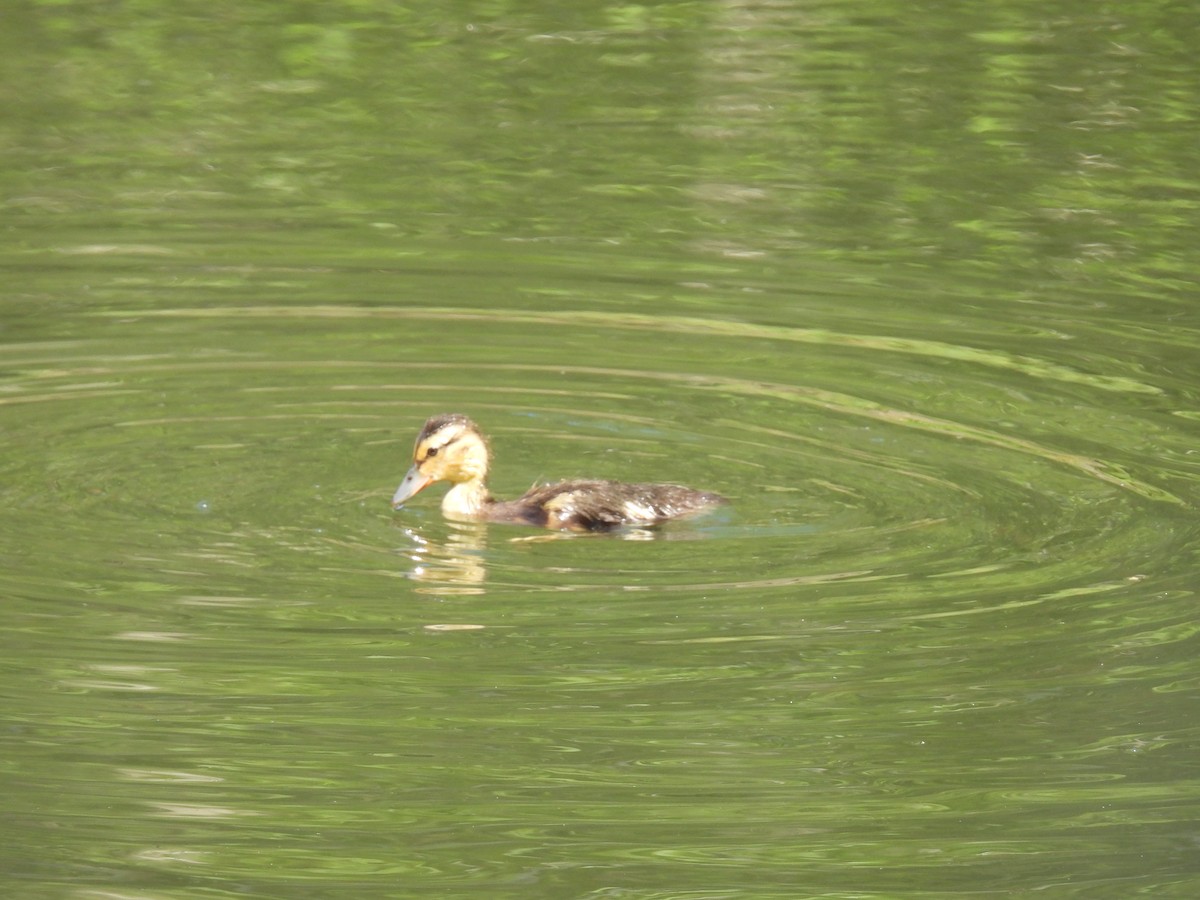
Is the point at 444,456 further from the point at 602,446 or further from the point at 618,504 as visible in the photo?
the point at 602,446

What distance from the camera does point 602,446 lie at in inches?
363

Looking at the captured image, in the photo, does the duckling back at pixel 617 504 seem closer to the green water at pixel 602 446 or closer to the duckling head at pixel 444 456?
the green water at pixel 602 446

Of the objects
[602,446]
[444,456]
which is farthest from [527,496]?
[602,446]

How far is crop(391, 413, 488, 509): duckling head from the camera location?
8500 millimetres

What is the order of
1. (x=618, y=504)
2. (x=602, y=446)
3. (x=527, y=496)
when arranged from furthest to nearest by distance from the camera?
(x=602, y=446) < (x=527, y=496) < (x=618, y=504)

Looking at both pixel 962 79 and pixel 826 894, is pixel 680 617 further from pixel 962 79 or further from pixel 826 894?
pixel 962 79

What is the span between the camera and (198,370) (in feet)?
32.9

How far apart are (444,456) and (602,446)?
926 millimetres

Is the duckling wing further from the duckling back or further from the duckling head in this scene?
the duckling head

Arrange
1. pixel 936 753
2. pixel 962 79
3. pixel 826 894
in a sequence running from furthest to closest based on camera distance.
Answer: pixel 962 79
pixel 936 753
pixel 826 894

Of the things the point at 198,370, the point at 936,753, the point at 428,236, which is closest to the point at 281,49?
the point at 428,236

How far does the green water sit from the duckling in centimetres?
14

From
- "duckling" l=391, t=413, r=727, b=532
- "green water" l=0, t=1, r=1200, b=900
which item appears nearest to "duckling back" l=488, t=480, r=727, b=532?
"duckling" l=391, t=413, r=727, b=532

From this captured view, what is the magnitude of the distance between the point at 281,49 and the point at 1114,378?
749 cm
